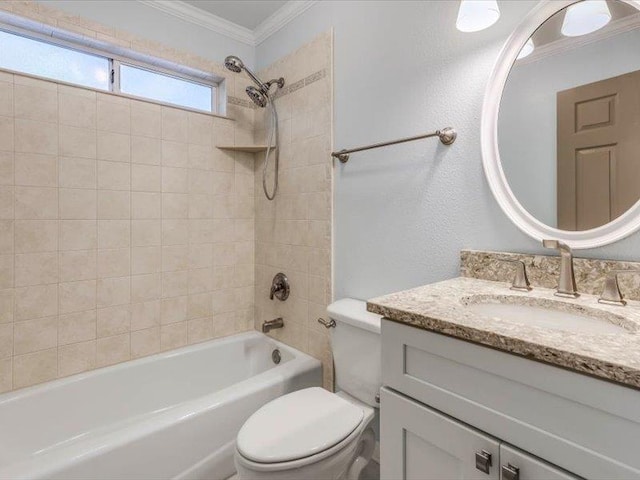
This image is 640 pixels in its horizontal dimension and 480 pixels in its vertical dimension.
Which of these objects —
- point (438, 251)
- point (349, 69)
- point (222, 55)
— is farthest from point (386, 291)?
point (222, 55)

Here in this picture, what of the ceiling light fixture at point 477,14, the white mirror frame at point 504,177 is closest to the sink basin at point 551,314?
the white mirror frame at point 504,177

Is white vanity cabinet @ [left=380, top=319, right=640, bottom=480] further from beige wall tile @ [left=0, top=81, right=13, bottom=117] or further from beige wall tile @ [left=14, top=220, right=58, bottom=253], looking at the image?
beige wall tile @ [left=0, top=81, right=13, bottom=117]

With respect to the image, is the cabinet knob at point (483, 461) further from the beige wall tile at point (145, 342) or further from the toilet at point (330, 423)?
the beige wall tile at point (145, 342)

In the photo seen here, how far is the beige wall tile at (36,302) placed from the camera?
1.60 meters

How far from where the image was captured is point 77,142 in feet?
5.61

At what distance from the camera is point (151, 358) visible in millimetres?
1930

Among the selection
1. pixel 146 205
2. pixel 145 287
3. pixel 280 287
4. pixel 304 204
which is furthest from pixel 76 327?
pixel 304 204

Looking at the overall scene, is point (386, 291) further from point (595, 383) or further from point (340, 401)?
point (595, 383)

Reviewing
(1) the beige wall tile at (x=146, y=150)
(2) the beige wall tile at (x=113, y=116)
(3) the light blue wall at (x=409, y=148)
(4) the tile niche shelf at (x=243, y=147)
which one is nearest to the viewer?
(3) the light blue wall at (x=409, y=148)

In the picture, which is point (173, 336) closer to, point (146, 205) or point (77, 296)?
point (77, 296)

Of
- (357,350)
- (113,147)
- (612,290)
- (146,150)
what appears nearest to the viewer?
(612,290)

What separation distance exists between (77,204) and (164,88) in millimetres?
886

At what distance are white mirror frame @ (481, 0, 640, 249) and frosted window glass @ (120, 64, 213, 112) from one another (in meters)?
1.75

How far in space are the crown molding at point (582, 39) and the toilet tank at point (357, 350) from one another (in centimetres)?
107
